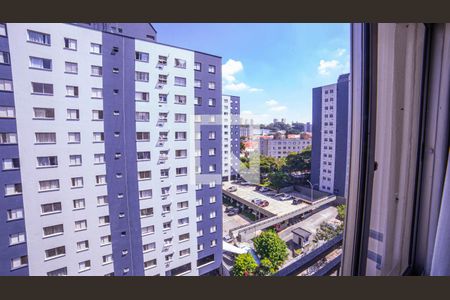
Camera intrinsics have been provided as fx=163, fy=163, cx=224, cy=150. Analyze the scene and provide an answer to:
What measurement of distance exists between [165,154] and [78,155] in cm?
81

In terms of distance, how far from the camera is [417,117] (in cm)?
67

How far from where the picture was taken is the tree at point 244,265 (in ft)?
6.20

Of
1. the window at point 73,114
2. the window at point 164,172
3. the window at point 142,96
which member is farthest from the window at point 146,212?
the window at point 142,96

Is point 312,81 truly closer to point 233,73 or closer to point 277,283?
point 233,73

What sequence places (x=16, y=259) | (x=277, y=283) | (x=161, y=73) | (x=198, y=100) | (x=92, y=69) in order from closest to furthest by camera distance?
(x=277, y=283)
(x=16, y=259)
(x=92, y=69)
(x=161, y=73)
(x=198, y=100)

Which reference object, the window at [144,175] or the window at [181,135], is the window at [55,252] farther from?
the window at [181,135]

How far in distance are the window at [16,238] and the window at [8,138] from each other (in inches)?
30.3

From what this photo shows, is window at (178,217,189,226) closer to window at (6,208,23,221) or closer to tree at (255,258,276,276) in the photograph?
tree at (255,258,276,276)

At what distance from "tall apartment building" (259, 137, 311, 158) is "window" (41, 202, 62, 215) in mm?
2028

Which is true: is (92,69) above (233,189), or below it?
above

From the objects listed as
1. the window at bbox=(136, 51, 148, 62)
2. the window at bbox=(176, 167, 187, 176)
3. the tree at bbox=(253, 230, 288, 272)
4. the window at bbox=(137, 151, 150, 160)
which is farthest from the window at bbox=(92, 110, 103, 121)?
the tree at bbox=(253, 230, 288, 272)

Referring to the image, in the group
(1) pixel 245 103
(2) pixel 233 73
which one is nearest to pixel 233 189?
(1) pixel 245 103

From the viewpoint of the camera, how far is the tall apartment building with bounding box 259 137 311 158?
1776 mm

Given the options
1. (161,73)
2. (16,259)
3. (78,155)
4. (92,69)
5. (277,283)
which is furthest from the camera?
(161,73)
